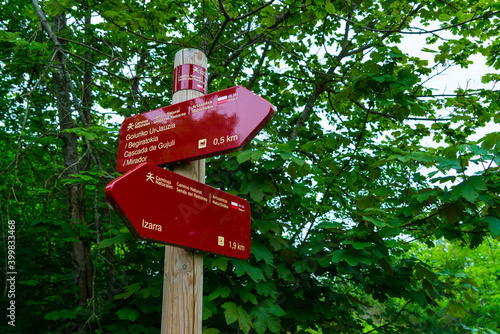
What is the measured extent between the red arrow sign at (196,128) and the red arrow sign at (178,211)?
210 millimetres

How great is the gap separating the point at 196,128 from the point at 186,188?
12.2 inches

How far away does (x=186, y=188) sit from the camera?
5.77 ft

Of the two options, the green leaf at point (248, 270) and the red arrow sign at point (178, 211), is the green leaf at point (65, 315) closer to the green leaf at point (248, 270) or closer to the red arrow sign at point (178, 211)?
the green leaf at point (248, 270)

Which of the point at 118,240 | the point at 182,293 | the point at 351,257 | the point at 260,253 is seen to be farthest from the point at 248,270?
the point at 182,293

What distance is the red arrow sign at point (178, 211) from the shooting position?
4.80ft

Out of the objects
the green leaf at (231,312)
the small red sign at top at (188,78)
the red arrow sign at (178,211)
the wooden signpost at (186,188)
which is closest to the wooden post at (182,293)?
the wooden signpost at (186,188)

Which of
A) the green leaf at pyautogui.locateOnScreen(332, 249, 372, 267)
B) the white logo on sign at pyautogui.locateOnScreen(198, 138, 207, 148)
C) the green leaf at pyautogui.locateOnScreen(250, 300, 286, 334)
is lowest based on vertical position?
the green leaf at pyautogui.locateOnScreen(250, 300, 286, 334)

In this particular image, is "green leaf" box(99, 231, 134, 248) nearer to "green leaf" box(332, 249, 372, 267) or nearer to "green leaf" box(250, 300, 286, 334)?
"green leaf" box(250, 300, 286, 334)

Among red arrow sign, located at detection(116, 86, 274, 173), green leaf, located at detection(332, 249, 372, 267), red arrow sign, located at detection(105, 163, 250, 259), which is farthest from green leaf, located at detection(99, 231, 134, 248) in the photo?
green leaf, located at detection(332, 249, 372, 267)

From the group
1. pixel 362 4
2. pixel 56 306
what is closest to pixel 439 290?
pixel 362 4

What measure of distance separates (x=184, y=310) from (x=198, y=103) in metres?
0.96

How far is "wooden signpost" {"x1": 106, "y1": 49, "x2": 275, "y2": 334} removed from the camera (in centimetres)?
156

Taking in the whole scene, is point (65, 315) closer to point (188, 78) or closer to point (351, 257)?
point (351, 257)

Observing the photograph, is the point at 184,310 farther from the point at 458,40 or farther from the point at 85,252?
the point at 458,40
